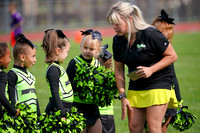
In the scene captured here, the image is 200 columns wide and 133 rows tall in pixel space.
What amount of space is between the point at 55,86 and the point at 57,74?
0.49 ft

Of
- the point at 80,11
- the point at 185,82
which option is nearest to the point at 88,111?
the point at 185,82

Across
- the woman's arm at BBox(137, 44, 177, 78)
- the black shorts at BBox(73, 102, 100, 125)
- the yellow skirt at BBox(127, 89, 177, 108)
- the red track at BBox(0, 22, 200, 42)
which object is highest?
the red track at BBox(0, 22, 200, 42)

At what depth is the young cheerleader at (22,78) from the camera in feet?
13.2

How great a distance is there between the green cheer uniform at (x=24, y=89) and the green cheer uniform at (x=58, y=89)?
200 mm

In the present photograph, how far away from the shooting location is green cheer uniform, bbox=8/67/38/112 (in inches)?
161

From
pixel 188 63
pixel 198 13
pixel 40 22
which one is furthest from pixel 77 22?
pixel 188 63

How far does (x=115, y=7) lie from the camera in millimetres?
4066

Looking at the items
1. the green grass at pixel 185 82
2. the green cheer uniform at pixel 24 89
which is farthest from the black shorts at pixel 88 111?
the green grass at pixel 185 82

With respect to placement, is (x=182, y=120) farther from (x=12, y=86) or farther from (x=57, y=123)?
(x=12, y=86)

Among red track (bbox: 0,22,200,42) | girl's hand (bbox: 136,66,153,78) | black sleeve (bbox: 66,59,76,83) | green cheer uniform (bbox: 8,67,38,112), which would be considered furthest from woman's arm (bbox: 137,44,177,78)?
red track (bbox: 0,22,200,42)

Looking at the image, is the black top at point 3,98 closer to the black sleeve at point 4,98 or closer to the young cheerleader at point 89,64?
the black sleeve at point 4,98

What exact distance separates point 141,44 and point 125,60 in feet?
0.91

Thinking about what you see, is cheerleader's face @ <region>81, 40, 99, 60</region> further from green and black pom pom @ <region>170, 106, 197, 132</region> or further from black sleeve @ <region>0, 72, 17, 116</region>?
green and black pom pom @ <region>170, 106, 197, 132</region>

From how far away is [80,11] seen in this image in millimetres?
34094
